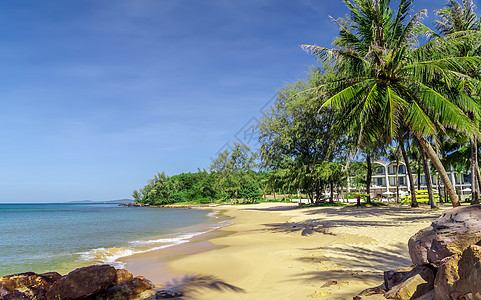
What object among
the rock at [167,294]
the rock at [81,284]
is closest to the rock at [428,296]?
the rock at [167,294]

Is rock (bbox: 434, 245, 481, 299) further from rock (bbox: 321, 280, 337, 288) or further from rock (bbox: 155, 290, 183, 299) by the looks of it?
rock (bbox: 155, 290, 183, 299)

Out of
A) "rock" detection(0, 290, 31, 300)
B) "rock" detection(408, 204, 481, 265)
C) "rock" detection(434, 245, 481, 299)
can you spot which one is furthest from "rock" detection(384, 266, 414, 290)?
"rock" detection(0, 290, 31, 300)

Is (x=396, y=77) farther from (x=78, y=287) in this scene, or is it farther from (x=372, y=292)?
(x=78, y=287)

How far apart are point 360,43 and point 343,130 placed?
13.2ft

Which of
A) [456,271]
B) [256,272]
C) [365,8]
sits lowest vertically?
[256,272]

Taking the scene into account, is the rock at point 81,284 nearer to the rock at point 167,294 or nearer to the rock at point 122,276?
the rock at point 122,276

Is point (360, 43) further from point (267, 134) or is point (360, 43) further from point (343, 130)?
point (267, 134)

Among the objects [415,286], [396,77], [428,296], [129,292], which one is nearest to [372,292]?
[415,286]

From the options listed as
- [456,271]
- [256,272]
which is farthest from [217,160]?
[456,271]

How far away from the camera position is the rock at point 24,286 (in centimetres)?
622

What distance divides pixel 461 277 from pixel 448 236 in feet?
3.49

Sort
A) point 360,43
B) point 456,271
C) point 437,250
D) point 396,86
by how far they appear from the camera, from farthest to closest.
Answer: point 360,43
point 396,86
point 437,250
point 456,271

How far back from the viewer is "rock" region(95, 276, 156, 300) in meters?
6.55

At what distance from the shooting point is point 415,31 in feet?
42.4
